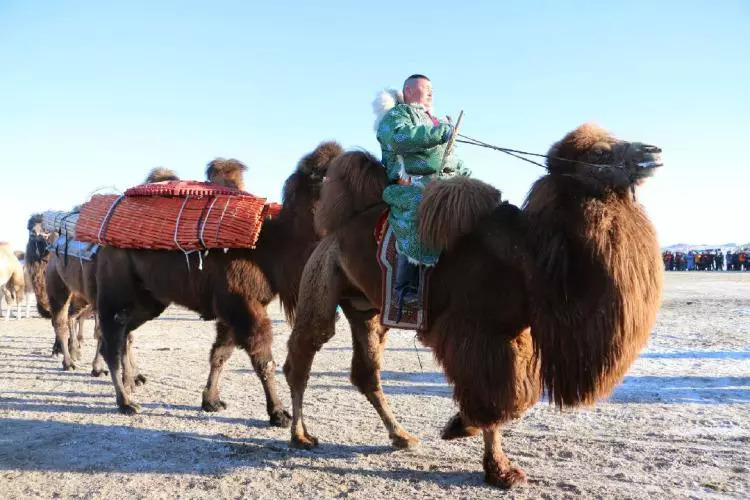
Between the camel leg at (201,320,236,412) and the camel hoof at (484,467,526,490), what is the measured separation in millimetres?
3253

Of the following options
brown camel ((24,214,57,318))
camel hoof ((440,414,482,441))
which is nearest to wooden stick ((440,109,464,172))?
camel hoof ((440,414,482,441))

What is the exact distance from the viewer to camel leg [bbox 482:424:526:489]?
12.1 ft

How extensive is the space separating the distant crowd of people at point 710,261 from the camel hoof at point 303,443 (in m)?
50.6

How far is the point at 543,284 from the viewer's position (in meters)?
3.19

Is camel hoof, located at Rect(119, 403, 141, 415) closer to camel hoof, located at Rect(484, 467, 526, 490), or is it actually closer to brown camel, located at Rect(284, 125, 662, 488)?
brown camel, located at Rect(284, 125, 662, 488)

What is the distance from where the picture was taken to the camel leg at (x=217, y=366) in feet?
19.8

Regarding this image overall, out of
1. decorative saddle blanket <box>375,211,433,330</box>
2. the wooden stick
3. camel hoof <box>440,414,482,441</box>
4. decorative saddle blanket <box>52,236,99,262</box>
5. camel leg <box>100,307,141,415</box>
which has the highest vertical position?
the wooden stick

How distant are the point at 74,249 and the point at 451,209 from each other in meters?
7.20


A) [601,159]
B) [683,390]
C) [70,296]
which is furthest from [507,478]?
[70,296]

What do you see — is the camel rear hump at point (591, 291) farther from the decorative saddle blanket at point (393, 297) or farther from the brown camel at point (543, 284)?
the decorative saddle blanket at point (393, 297)

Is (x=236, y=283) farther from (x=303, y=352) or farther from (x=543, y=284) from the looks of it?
(x=543, y=284)

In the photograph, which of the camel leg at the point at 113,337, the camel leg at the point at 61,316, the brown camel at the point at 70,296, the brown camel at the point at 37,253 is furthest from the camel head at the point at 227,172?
the brown camel at the point at 37,253

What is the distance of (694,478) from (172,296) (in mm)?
5072

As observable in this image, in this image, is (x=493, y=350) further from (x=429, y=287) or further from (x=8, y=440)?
(x=8, y=440)
